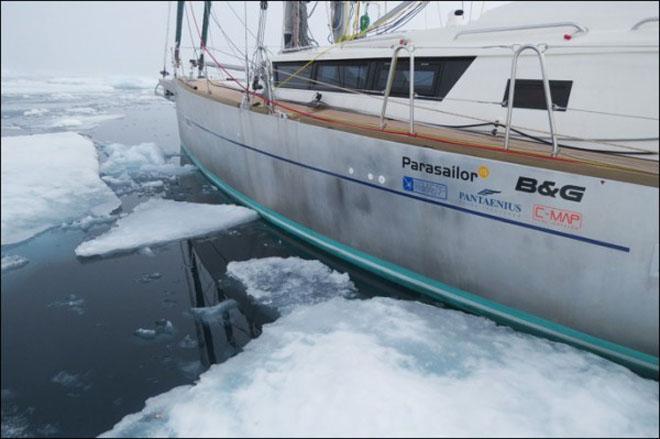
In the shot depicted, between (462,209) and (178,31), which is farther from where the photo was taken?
(178,31)

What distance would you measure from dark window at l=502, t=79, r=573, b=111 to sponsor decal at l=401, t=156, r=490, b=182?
2.83 ft

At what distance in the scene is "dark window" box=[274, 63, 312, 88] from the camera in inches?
256

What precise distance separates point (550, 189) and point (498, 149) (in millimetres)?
544

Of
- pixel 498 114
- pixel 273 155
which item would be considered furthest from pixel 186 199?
pixel 498 114

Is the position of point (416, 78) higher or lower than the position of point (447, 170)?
higher

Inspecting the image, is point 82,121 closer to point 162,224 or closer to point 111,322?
point 162,224

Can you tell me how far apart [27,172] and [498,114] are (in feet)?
13.9

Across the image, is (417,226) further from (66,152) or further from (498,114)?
(66,152)

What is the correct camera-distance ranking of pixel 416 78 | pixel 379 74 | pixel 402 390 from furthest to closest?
pixel 379 74, pixel 416 78, pixel 402 390

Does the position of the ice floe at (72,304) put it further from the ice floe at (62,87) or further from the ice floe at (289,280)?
the ice floe at (62,87)

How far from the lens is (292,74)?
677cm

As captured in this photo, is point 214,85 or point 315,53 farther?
point 214,85

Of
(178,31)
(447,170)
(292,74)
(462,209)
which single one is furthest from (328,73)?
(178,31)

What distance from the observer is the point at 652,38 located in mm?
3264
